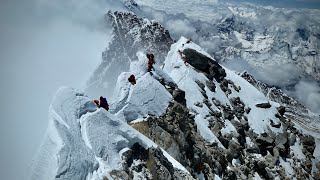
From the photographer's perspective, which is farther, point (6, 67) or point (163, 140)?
point (6, 67)

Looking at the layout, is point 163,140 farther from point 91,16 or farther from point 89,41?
point 91,16

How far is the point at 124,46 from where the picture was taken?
113 metres

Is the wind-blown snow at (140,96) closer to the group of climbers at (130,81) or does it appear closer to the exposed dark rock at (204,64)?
the group of climbers at (130,81)

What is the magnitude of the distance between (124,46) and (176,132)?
251 feet

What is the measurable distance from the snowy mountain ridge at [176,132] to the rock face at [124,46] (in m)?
3.06

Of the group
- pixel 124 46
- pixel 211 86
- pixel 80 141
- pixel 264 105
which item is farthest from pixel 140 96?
pixel 124 46

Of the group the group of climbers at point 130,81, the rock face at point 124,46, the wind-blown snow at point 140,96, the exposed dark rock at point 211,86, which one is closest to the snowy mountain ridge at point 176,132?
the exposed dark rock at point 211,86

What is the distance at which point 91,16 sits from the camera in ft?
355

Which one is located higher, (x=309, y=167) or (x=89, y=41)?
(x=89, y=41)

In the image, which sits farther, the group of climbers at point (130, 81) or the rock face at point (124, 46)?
the rock face at point (124, 46)

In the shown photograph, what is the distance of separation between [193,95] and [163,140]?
86.6ft

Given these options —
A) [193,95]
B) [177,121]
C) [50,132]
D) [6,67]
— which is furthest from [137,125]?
[193,95]

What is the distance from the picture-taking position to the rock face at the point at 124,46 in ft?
266

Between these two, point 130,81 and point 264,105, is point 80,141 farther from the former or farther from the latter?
point 264,105
